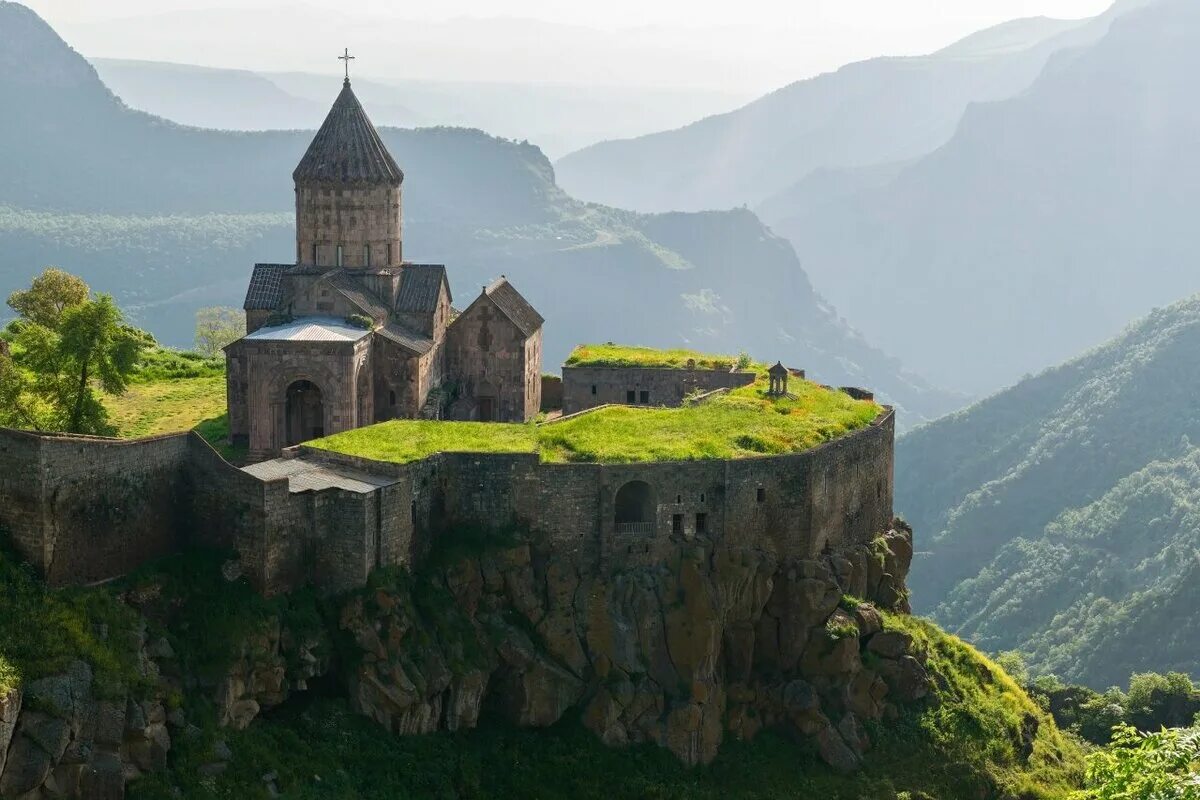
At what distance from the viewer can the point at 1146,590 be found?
294 ft

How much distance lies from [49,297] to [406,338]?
47.4ft

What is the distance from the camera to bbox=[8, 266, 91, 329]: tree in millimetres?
55219

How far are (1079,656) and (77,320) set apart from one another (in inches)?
2300

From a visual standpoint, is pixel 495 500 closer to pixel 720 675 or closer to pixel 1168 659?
pixel 720 675

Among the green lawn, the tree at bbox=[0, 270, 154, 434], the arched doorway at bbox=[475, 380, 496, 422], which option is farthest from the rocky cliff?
the green lawn

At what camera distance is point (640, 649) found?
39.2 m

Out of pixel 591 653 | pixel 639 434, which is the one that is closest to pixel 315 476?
pixel 591 653

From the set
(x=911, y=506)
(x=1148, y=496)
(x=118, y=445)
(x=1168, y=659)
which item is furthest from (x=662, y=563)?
(x=911, y=506)

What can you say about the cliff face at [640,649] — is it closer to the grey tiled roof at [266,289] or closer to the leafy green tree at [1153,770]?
the leafy green tree at [1153,770]

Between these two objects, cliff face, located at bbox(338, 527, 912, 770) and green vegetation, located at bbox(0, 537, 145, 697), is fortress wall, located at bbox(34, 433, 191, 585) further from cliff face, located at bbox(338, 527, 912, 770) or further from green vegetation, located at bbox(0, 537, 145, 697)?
cliff face, located at bbox(338, 527, 912, 770)

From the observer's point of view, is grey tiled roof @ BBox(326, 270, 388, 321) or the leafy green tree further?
grey tiled roof @ BBox(326, 270, 388, 321)

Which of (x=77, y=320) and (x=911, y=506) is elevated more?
(x=77, y=320)

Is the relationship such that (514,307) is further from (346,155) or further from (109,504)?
(109,504)

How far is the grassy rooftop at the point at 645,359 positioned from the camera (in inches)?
2152
